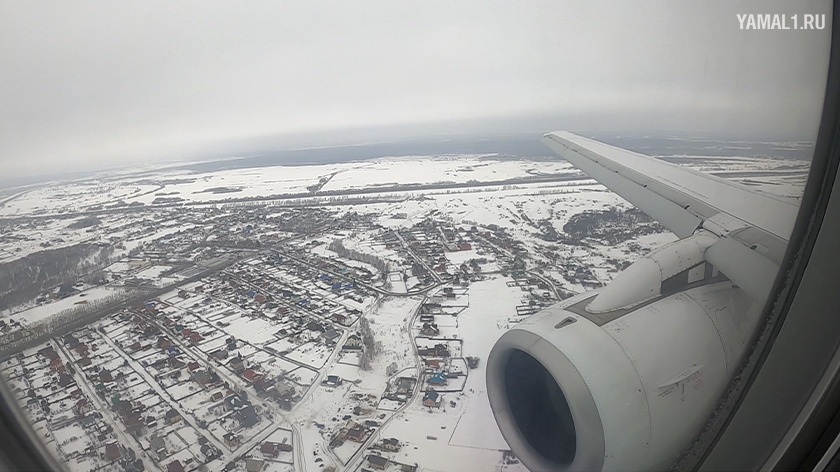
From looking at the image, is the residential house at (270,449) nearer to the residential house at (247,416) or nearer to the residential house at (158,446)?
the residential house at (247,416)

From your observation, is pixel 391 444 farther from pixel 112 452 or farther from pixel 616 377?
pixel 112 452

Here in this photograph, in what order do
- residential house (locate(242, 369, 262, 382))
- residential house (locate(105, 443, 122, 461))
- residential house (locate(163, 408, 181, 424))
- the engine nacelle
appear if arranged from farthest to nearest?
residential house (locate(242, 369, 262, 382)) → residential house (locate(163, 408, 181, 424)) → residential house (locate(105, 443, 122, 461)) → the engine nacelle

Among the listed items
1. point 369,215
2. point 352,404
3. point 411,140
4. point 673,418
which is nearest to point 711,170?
point 673,418

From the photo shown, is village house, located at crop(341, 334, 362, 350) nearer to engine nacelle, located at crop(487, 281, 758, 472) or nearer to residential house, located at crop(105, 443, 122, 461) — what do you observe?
engine nacelle, located at crop(487, 281, 758, 472)

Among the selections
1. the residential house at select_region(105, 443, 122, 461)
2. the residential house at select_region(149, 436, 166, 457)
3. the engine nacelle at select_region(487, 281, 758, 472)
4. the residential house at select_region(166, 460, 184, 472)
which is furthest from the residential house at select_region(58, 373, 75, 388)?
the engine nacelle at select_region(487, 281, 758, 472)

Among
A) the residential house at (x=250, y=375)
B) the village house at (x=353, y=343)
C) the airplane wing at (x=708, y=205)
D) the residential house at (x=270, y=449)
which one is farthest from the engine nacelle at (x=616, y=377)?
the residential house at (x=250, y=375)

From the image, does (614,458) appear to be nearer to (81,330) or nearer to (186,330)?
(186,330)

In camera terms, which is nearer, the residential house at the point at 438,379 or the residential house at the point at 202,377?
the residential house at the point at 202,377
